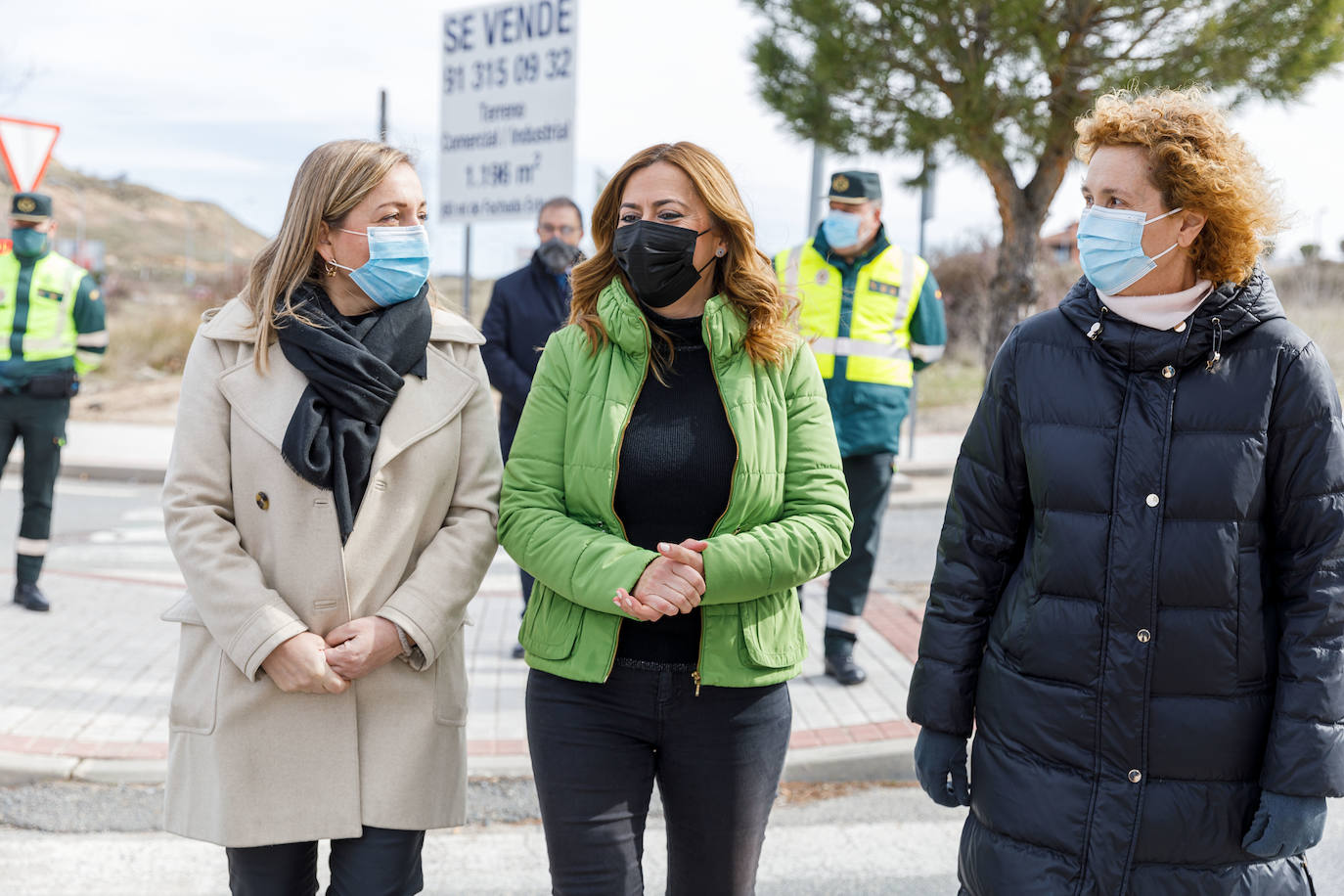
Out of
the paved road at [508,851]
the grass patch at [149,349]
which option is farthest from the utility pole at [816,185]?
the grass patch at [149,349]

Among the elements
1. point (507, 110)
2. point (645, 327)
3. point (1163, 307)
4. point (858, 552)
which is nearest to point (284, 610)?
point (645, 327)

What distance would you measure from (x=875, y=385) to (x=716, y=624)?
321 centimetres

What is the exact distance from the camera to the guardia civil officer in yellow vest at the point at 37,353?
6875 millimetres

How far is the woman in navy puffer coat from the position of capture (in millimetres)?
2209

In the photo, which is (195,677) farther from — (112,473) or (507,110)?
(112,473)

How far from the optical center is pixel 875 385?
18.4 ft

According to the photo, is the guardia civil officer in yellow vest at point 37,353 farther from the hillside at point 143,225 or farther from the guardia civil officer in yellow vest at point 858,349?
the hillside at point 143,225

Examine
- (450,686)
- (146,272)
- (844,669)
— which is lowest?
(146,272)

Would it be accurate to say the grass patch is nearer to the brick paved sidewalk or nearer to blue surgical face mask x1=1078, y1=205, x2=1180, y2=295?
the brick paved sidewalk

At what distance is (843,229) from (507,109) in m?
3.66

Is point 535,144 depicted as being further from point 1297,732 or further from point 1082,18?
point 1297,732

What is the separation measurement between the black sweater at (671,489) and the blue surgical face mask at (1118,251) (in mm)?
844

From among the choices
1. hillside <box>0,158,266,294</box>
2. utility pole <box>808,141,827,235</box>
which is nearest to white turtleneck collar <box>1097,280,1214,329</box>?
utility pole <box>808,141,827,235</box>

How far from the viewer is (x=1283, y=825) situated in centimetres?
217
